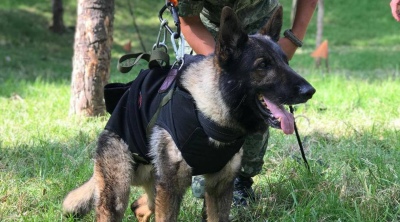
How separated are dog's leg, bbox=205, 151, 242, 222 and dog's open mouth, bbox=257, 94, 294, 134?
1.44 ft

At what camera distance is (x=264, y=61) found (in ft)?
9.17

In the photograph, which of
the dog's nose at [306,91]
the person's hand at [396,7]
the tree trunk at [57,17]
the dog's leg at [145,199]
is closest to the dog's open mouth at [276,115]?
the dog's nose at [306,91]

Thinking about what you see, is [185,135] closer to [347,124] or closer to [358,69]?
[347,124]

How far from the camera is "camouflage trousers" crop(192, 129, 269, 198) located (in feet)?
12.1

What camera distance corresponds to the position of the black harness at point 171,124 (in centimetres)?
291

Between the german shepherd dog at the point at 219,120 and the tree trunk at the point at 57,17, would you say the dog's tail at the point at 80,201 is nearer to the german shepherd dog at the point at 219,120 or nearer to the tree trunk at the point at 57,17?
the german shepherd dog at the point at 219,120

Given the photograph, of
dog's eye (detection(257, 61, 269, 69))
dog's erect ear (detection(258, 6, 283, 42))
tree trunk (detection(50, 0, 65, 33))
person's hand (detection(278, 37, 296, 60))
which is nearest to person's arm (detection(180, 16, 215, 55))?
dog's erect ear (detection(258, 6, 283, 42))

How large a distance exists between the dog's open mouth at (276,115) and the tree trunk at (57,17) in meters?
17.7

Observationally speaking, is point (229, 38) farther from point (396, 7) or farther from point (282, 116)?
point (396, 7)

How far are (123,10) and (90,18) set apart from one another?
58.7 feet

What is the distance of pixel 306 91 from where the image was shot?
8.65 ft

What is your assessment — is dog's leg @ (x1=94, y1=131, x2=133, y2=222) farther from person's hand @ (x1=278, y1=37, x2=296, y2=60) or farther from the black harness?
person's hand @ (x1=278, y1=37, x2=296, y2=60)

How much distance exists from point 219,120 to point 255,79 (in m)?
0.30

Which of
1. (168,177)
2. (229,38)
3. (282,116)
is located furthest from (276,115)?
(168,177)
